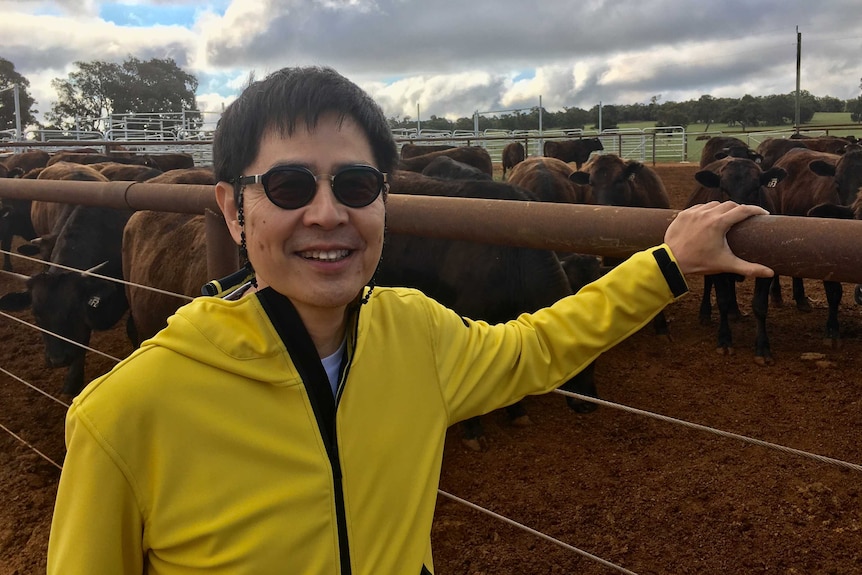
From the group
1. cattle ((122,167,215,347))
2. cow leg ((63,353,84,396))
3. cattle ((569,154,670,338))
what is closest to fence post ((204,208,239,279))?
cattle ((122,167,215,347))

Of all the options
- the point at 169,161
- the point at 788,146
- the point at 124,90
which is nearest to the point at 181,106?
the point at 124,90

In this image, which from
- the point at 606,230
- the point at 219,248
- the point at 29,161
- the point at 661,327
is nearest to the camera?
the point at 606,230

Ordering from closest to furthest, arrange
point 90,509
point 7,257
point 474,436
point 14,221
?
point 90,509 < point 474,436 < point 14,221 < point 7,257

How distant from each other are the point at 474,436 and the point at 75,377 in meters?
3.24

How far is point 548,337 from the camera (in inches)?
61.4

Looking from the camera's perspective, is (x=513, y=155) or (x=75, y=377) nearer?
(x=75, y=377)

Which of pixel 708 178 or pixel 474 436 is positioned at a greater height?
pixel 708 178

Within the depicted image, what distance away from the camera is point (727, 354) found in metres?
6.16

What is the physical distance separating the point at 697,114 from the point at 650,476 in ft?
154

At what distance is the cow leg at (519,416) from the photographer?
15.7 feet

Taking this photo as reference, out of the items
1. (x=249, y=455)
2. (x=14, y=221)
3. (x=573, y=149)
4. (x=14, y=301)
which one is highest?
(x=573, y=149)

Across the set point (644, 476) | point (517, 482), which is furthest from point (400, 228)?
point (644, 476)

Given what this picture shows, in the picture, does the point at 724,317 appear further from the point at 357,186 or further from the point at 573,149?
the point at 573,149

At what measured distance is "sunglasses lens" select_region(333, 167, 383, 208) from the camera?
4.03ft
